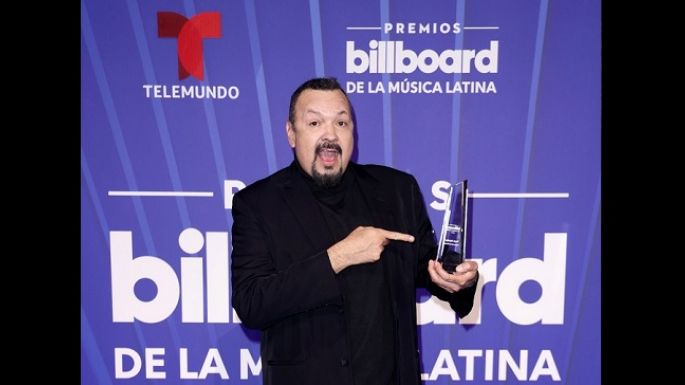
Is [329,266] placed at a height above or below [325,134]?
below

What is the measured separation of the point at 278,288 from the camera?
73.8 inches

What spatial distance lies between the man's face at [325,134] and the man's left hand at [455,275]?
53 centimetres

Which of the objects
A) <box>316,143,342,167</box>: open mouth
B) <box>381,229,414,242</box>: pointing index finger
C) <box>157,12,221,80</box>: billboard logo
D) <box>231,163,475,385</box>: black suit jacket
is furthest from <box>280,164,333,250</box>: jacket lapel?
<box>157,12,221,80</box>: billboard logo

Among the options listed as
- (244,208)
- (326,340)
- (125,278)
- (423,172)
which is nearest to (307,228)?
(244,208)

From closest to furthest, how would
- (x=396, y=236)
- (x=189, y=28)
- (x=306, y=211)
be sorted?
1. (x=396, y=236)
2. (x=306, y=211)
3. (x=189, y=28)

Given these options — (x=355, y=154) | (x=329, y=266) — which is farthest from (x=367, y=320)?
(x=355, y=154)

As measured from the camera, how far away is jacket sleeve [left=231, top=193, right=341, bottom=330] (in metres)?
1.86

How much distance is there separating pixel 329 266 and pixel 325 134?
0.55 meters

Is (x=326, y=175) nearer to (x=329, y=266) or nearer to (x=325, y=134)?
(x=325, y=134)

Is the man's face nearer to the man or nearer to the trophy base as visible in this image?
the man

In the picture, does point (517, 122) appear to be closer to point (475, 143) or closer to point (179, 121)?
point (475, 143)

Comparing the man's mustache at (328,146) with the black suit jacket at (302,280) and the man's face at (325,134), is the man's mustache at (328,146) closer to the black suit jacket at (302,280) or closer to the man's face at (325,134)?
the man's face at (325,134)

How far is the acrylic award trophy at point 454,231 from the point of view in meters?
1.85

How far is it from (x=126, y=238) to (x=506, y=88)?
6.83ft
